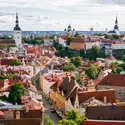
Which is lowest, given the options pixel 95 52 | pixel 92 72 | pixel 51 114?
pixel 51 114

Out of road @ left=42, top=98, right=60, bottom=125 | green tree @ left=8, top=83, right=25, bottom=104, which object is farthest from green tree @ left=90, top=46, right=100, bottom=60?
green tree @ left=8, top=83, right=25, bottom=104

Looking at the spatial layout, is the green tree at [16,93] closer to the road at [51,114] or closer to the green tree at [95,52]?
the road at [51,114]

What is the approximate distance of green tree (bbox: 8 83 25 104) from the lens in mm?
28767

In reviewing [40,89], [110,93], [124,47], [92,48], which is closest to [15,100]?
[110,93]

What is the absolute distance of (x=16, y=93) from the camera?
2925 cm

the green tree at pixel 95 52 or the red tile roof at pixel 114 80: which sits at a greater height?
the red tile roof at pixel 114 80

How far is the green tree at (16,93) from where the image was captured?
28.8 m

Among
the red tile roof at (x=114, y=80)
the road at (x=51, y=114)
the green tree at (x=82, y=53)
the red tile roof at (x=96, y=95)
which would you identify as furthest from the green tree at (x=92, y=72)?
the green tree at (x=82, y=53)

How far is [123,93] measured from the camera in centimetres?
3509

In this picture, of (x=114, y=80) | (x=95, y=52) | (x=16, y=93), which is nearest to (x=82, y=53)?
(x=95, y=52)

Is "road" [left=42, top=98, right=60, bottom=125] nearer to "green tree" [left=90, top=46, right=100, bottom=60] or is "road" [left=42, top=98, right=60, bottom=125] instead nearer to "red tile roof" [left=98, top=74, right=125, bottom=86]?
"red tile roof" [left=98, top=74, right=125, bottom=86]

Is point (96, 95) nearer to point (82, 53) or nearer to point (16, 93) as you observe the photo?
point (16, 93)

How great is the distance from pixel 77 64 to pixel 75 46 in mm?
19796

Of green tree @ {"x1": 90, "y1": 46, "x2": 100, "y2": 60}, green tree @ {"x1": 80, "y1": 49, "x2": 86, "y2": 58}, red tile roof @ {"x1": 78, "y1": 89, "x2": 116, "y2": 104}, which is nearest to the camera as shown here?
red tile roof @ {"x1": 78, "y1": 89, "x2": 116, "y2": 104}
